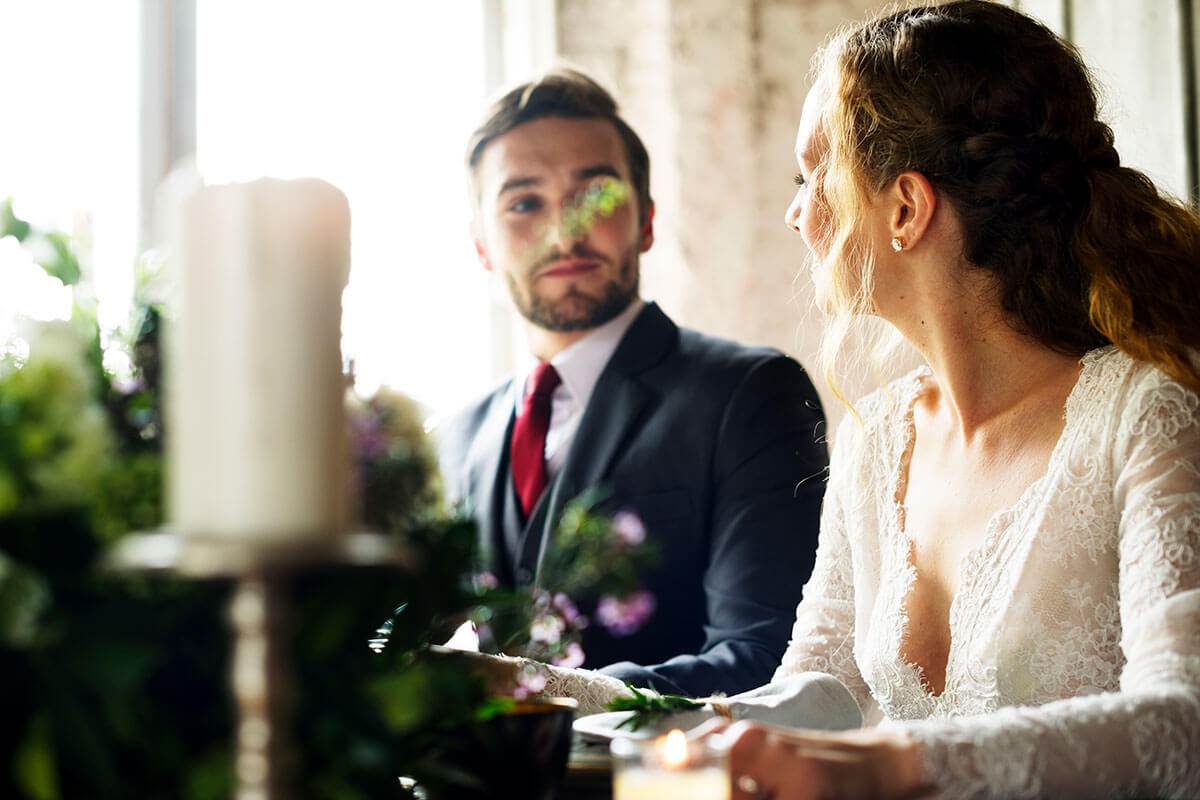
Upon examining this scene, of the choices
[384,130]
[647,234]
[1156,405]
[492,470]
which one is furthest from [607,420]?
[384,130]

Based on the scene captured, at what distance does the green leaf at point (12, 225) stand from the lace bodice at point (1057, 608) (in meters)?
0.72

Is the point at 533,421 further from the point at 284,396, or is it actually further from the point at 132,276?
the point at 284,396

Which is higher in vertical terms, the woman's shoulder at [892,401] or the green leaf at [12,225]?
the green leaf at [12,225]

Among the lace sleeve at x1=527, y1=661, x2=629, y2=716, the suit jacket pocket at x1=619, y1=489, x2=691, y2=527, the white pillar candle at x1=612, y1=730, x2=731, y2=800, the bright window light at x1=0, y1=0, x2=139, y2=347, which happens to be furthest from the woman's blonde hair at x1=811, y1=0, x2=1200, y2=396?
the bright window light at x1=0, y1=0, x2=139, y2=347

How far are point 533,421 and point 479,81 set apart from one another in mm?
1523

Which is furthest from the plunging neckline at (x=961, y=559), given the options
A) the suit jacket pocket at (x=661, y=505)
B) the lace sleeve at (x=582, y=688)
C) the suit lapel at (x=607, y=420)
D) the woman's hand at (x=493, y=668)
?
the suit lapel at (x=607, y=420)

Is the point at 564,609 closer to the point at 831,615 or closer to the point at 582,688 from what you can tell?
the point at 582,688

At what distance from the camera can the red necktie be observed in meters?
2.51

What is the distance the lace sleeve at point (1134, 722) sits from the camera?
3.15 ft

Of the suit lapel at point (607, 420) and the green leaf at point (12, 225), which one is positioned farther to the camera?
the suit lapel at point (607, 420)

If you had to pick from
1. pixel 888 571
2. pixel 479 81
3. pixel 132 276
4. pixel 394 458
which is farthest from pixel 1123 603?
pixel 479 81

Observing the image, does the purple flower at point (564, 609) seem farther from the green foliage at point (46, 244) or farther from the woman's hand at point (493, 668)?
the green foliage at point (46, 244)

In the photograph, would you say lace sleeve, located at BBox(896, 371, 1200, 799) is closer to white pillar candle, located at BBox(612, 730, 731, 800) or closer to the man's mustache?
white pillar candle, located at BBox(612, 730, 731, 800)

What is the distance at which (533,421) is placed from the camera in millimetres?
2604
